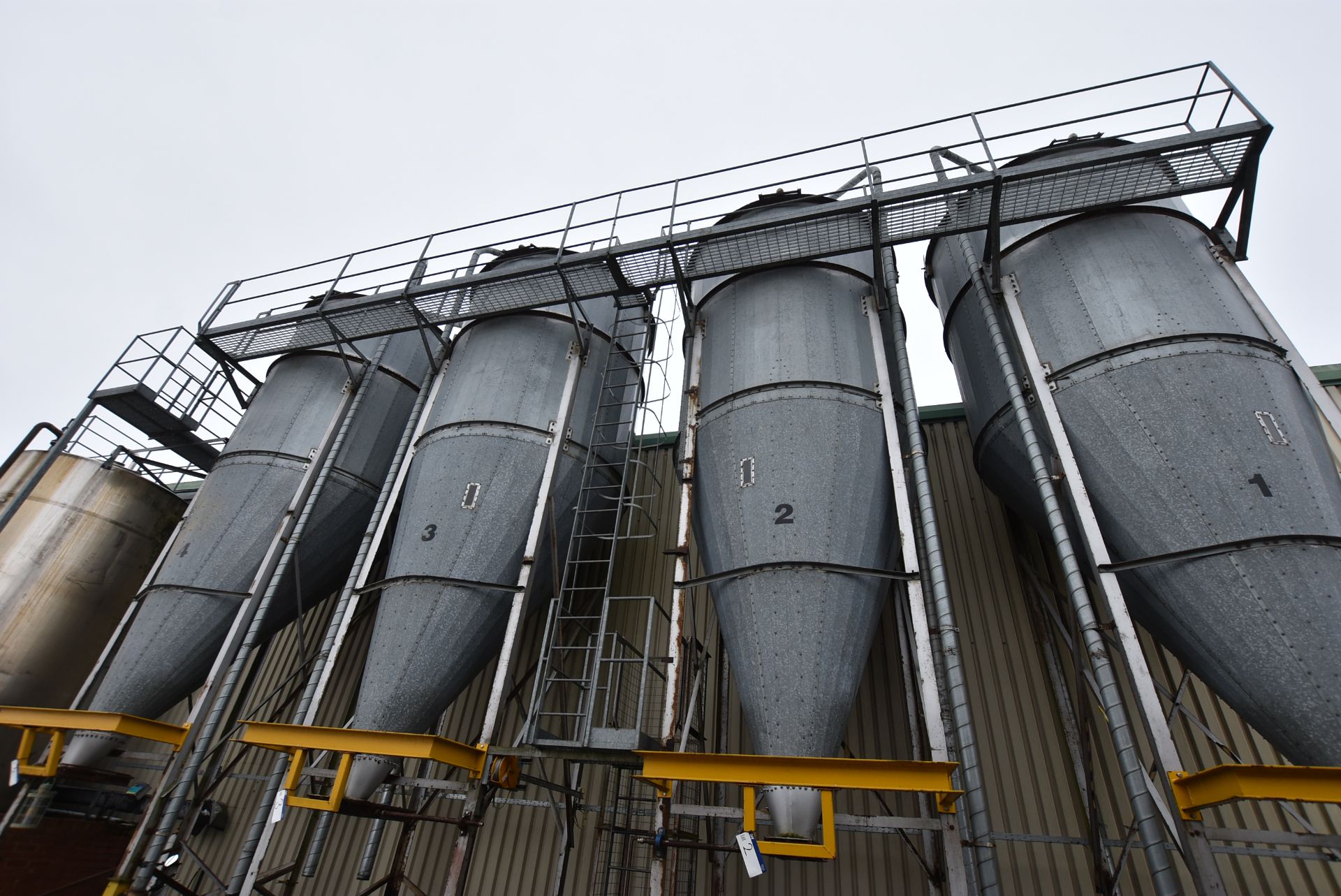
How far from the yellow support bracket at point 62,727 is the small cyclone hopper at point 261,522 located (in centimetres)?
19

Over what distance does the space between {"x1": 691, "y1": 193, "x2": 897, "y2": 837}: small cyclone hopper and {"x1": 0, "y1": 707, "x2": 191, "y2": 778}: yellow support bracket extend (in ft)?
21.4

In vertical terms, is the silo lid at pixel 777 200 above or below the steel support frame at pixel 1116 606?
above

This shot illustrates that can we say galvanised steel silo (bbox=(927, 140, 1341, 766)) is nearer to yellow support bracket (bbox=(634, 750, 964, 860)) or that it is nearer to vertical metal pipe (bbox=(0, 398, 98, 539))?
yellow support bracket (bbox=(634, 750, 964, 860))

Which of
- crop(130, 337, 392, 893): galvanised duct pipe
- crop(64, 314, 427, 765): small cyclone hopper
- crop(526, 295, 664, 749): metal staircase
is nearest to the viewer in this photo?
crop(130, 337, 392, 893): galvanised duct pipe

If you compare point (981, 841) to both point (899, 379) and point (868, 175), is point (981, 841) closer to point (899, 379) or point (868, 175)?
point (899, 379)

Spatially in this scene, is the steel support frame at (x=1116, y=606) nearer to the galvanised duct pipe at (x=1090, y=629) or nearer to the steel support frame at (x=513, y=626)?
the galvanised duct pipe at (x=1090, y=629)

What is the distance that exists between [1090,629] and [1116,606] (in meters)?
0.27

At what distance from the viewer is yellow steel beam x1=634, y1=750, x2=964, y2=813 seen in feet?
16.1

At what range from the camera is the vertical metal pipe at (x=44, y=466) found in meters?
11.3

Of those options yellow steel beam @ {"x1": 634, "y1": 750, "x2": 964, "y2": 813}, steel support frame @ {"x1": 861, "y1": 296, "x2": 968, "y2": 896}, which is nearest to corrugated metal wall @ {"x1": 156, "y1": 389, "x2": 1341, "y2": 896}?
steel support frame @ {"x1": 861, "y1": 296, "x2": 968, "y2": 896}

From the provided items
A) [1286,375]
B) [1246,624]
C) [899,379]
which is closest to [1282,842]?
[1246,624]

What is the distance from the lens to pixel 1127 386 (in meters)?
6.38

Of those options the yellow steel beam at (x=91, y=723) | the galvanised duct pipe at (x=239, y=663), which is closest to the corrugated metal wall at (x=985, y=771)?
the galvanised duct pipe at (x=239, y=663)

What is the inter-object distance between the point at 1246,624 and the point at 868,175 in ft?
21.2
